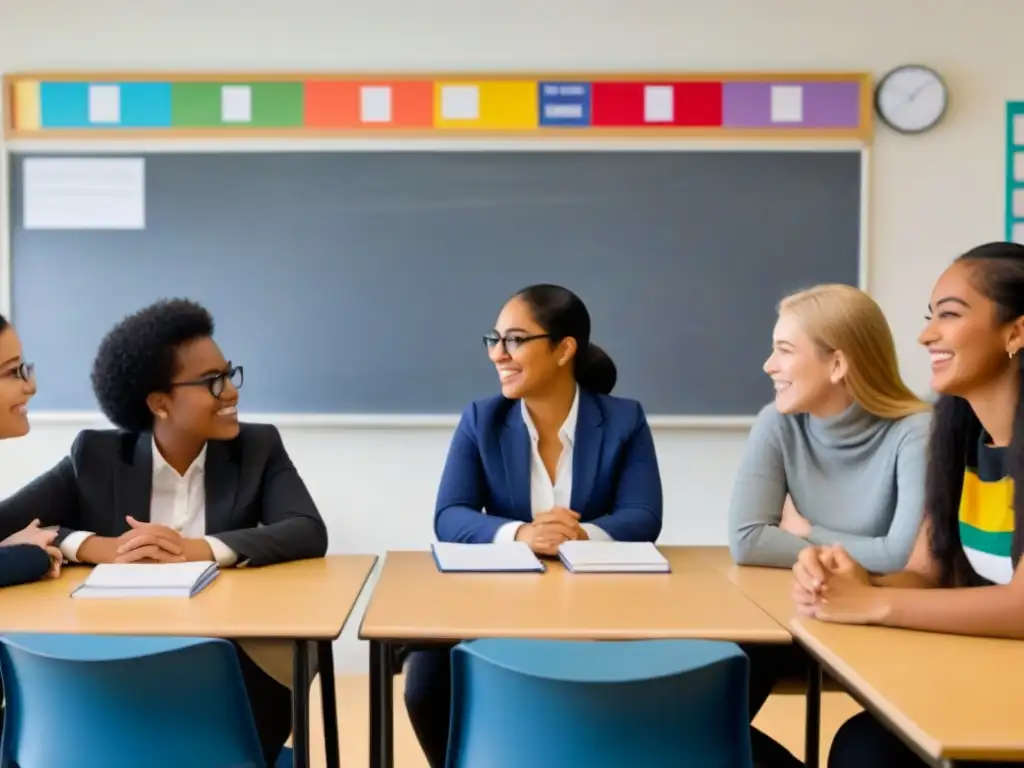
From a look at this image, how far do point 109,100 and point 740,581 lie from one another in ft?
9.46

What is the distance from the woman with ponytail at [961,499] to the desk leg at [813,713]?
0.27 feet

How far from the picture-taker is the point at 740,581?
6.27 ft

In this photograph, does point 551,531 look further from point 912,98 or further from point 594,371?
point 912,98

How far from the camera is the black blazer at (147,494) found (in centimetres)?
210

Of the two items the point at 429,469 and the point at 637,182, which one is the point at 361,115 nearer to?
the point at 637,182

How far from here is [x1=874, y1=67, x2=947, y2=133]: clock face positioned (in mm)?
3434

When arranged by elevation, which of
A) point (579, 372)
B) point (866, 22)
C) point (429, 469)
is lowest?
point (429, 469)

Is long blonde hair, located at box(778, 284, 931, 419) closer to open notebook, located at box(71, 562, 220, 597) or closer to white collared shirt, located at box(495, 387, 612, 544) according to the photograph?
white collared shirt, located at box(495, 387, 612, 544)

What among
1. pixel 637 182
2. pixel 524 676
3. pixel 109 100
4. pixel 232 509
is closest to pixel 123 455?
pixel 232 509

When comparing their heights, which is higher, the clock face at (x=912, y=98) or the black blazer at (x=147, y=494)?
the clock face at (x=912, y=98)

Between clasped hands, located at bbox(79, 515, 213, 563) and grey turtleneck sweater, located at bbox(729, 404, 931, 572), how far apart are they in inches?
47.2

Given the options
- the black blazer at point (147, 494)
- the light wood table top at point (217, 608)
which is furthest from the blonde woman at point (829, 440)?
the black blazer at point (147, 494)

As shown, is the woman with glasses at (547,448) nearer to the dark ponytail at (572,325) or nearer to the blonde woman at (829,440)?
the dark ponytail at (572,325)

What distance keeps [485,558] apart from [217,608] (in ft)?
1.93
